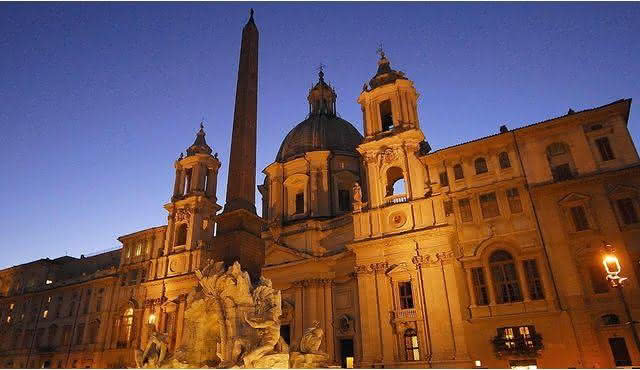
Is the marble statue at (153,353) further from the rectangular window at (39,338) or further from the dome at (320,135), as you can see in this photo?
the rectangular window at (39,338)

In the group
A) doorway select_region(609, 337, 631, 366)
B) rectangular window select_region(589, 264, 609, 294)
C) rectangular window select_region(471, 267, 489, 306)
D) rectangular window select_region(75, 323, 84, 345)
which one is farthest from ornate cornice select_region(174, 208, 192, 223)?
doorway select_region(609, 337, 631, 366)

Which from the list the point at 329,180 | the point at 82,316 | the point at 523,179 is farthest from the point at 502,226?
the point at 82,316

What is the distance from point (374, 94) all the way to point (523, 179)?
13367mm

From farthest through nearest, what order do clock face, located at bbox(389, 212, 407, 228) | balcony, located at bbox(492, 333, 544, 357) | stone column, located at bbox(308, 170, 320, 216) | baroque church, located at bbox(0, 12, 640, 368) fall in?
1. stone column, located at bbox(308, 170, 320, 216)
2. clock face, located at bbox(389, 212, 407, 228)
3. balcony, located at bbox(492, 333, 544, 357)
4. baroque church, located at bbox(0, 12, 640, 368)

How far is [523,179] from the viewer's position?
24.9 meters

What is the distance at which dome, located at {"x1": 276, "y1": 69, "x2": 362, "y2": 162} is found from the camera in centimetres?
4083

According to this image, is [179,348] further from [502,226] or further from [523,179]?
[523,179]

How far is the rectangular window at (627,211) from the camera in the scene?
21.4 m

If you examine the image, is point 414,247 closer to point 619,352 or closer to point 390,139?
point 390,139

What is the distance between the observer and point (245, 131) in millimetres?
18953

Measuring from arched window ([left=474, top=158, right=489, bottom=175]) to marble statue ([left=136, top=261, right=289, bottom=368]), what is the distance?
664 inches

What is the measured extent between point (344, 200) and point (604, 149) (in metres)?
20.6

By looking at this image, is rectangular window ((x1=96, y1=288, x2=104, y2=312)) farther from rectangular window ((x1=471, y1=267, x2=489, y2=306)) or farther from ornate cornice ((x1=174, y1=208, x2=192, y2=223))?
rectangular window ((x1=471, y1=267, x2=489, y2=306))

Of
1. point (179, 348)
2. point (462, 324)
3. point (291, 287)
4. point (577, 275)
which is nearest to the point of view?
point (179, 348)
